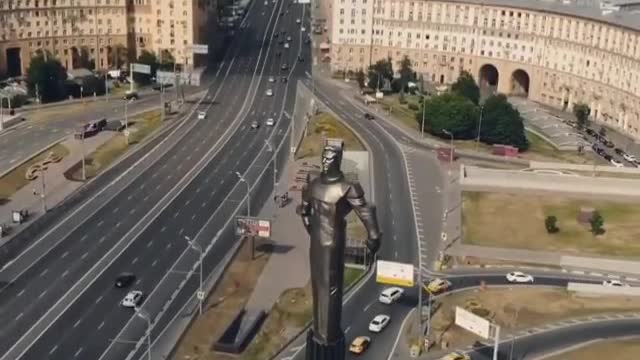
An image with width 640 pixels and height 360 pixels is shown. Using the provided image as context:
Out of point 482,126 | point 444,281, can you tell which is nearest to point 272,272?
point 444,281

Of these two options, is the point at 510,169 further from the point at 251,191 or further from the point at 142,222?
the point at 142,222

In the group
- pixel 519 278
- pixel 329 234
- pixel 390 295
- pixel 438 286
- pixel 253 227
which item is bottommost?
pixel 519 278

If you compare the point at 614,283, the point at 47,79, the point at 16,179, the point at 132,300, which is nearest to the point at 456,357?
the point at 614,283

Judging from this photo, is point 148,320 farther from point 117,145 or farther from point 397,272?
point 117,145

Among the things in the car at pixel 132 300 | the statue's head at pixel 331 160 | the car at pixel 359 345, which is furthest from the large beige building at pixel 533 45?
the statue's head at pixel 331 160

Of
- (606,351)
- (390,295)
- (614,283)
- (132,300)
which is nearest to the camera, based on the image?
(606,351)
